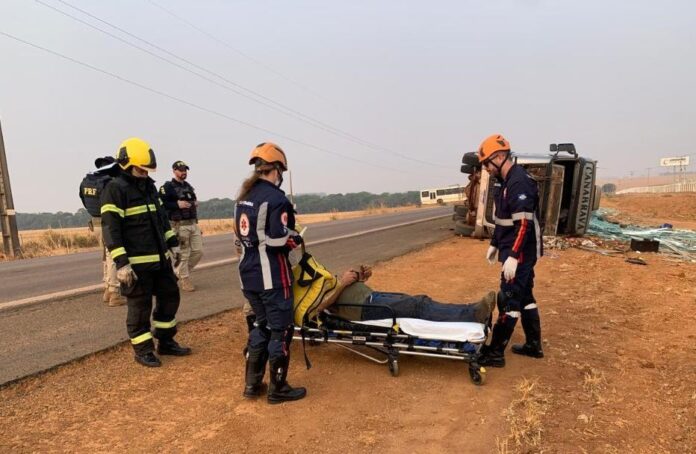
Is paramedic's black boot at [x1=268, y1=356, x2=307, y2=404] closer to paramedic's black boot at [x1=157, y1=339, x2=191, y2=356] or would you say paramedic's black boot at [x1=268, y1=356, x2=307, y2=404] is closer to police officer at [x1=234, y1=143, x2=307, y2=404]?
police officer at [x1=234, y1=143, x2=307, y2=404]

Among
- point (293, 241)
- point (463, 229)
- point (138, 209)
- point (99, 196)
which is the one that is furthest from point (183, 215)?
point (463, 229)

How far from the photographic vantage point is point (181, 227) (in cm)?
752

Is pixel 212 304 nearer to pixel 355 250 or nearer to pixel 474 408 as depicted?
pixel 474 408

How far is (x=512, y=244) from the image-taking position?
14.6 ft

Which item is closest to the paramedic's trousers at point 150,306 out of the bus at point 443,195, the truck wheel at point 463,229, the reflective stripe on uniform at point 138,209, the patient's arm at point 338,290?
the reflective stripe on uniform at point 138,209

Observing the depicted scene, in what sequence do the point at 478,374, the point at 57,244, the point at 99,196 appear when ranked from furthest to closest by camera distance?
1. the point at 57,244
2. the point at 99,196
3. the point at 478,374

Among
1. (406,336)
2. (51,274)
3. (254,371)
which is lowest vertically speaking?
(51,274)

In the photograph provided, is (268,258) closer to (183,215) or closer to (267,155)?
(267,155)

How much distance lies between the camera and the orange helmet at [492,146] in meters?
4.51

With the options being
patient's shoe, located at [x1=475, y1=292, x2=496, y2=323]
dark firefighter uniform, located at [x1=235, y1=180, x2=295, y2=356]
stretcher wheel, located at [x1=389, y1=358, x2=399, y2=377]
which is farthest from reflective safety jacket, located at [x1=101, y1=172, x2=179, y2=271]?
patient's shoe, located at [x1=475, y1=292, x2=496, y2=323]

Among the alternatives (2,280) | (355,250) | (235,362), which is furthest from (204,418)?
(355,250)

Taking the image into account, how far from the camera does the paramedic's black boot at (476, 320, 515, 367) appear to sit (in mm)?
4387

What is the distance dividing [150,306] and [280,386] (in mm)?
1693

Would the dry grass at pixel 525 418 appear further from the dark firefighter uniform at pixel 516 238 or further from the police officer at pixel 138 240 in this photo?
the police officer at pixel 138 240
